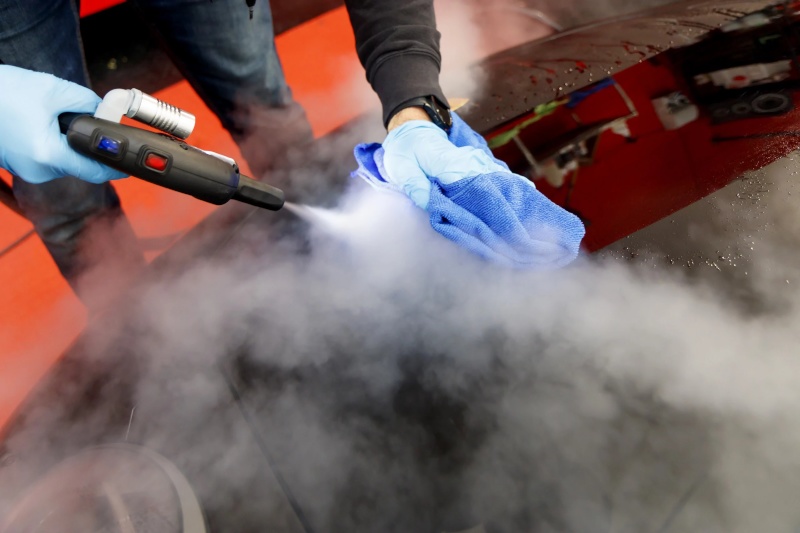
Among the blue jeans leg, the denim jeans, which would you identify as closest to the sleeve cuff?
the denim jeans

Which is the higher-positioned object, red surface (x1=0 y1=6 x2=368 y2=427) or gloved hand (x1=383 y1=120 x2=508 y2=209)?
gloved hand (x1=383 y1=120 x2=508 y2=209)

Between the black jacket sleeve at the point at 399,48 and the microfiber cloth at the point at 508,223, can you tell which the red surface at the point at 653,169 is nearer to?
the microfiber cloth at the point at 508,223

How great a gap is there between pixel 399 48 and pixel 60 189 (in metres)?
0.94

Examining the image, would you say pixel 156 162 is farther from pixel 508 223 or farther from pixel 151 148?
pixel 508 223

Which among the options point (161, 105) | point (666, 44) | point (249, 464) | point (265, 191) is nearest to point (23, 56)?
point (161, 105)

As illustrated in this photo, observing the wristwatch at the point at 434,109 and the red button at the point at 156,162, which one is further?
the wristwatch at the point at 434,109

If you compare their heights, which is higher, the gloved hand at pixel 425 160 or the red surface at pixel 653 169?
the gloved hand at pixel 425 160

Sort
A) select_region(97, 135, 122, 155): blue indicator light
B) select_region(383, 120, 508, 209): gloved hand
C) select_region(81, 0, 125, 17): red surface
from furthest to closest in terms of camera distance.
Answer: select_region(81, 0, 125, 17): red surface, select_region(383, 120, 508, 209): gloved hand, select_region(97, 135, 122, 155): blue indicator light

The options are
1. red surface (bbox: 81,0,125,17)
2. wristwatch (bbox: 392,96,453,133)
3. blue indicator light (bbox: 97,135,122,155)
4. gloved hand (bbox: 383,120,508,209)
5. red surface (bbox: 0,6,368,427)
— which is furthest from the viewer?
red surface (bbox: 81,0,125,17)

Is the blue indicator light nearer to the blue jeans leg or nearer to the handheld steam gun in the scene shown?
the handheld steam gun

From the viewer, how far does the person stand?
0.90 meters

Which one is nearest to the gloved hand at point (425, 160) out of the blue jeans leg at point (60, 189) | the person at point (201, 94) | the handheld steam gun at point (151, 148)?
the person at point (201, 94)

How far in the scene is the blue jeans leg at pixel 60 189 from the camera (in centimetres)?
109

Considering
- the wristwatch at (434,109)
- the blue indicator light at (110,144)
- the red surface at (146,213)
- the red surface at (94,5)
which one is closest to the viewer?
the blue indicator light at (110,144)
